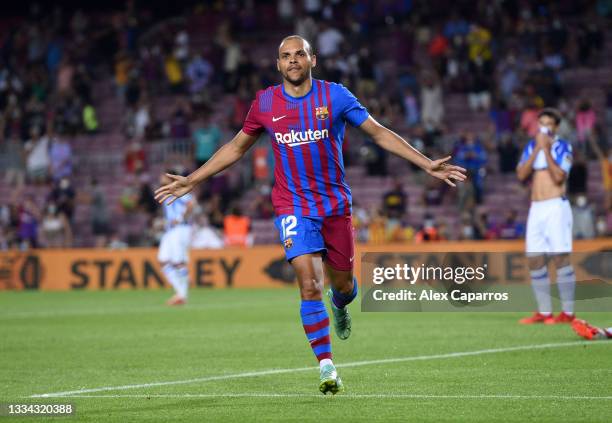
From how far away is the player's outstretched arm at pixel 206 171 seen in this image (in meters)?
9.88

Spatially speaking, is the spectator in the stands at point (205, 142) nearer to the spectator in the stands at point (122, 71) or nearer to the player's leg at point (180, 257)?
the spectator in the stands at point (122, 71)

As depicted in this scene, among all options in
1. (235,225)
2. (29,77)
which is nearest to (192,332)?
(235,225)

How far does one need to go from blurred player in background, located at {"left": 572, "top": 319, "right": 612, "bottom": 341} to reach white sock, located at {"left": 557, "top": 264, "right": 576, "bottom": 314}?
226 cm

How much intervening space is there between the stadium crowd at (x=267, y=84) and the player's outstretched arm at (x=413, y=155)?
54.4ft

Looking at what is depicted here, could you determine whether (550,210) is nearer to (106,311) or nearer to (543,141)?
(543,141)

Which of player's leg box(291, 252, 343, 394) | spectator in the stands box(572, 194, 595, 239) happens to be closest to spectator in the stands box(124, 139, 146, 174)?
spectator in the stands box(572, 194, 595, 239)

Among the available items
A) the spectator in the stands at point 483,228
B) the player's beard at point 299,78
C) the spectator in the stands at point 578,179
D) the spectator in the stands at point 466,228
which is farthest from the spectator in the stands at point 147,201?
the player's beard at point 299,78

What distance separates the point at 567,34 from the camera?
30328 millimetres

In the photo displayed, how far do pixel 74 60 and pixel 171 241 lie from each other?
16085mm

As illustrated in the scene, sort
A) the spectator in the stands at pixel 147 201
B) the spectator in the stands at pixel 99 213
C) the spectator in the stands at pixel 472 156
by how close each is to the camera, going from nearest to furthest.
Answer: the spectator in the stands at pixel 472 156 < the spectator in the stands at pixel 147 201 < the spectator in the stands at pixel 99 213

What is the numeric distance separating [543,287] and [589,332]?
274 centimetres

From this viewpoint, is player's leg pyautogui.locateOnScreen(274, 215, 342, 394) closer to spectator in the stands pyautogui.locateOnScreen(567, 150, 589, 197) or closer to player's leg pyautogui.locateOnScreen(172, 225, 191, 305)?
player's leg pyautogui.locateOnScreen(172, 225, 191, 305)

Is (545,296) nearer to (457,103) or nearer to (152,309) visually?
(152,309)

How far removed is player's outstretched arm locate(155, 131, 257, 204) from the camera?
988 centimetres
